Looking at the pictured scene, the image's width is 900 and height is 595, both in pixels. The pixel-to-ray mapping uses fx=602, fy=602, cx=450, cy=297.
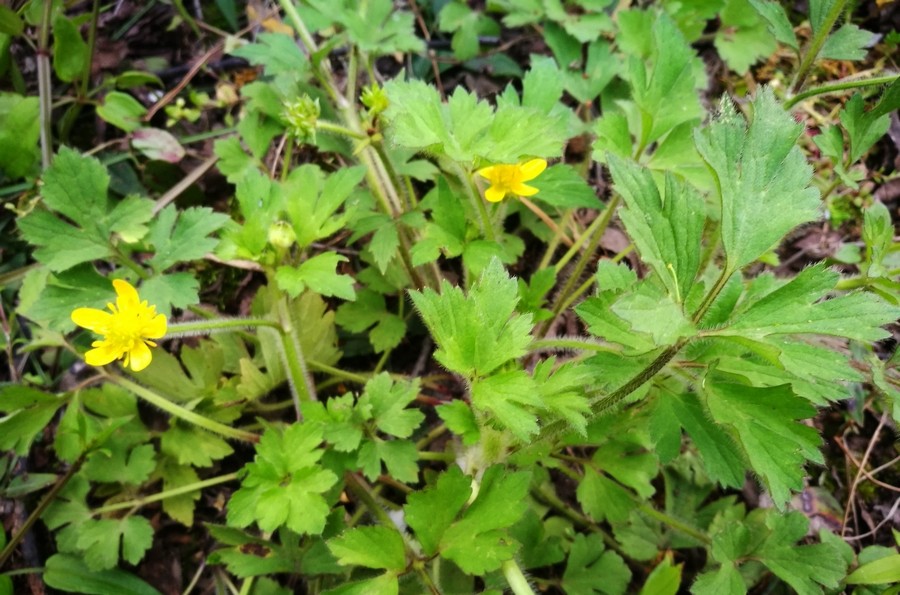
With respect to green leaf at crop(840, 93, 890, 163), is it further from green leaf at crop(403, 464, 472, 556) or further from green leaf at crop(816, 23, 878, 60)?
green leaf at crop(403, 464, 472, 556)

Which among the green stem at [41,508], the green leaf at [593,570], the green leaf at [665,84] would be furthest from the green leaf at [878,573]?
the green stem at [41,508]

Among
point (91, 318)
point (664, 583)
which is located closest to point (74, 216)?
point (91, 318)

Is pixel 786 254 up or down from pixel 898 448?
up

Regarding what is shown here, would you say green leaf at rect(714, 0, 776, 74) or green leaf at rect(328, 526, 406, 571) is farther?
green leaf at rect(714, 0, 776, 74)

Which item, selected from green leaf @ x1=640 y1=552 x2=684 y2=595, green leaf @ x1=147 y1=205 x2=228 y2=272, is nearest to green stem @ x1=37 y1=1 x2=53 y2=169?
green leaf @ x1=147 y1=205 x2=228 y2=272

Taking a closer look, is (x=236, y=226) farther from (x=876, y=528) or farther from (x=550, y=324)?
(x=876, y=528)

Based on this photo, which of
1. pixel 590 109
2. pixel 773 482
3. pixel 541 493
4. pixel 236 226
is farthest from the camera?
pixel 590 109

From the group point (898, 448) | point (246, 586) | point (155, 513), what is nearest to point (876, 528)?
point (898, 448)
